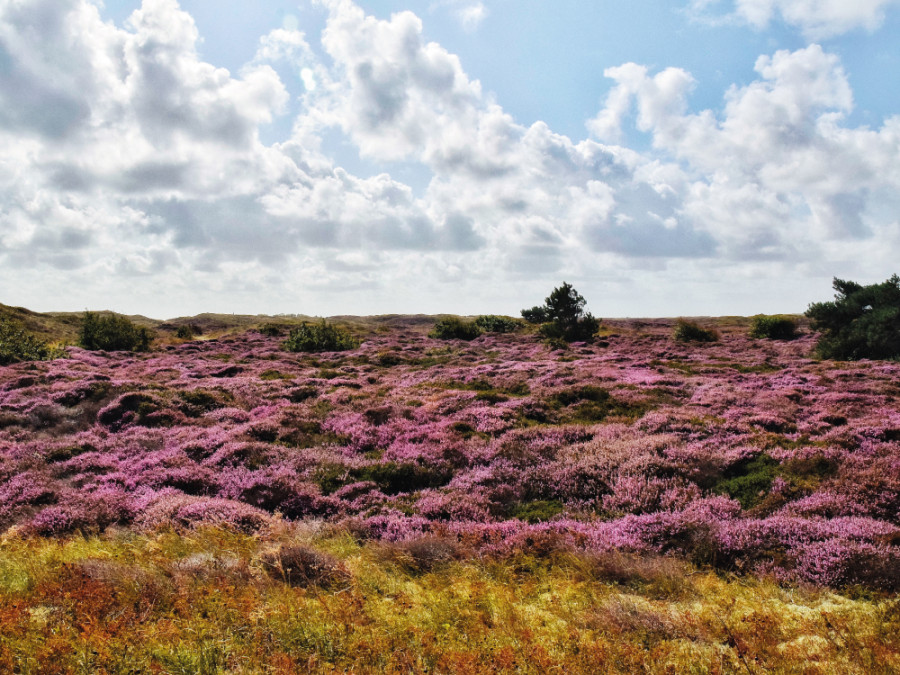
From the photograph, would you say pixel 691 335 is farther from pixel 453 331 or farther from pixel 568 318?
pixel 453 331

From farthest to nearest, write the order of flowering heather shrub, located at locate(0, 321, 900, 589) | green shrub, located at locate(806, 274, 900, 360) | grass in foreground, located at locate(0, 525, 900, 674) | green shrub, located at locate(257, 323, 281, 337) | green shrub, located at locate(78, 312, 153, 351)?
green shrub, located at locate(257, 323, 281, 337)
green shrub, located at locate(78, 312, 153, 351)
green shrub, located at locate(806, 274, 900, 360)
flowering heather shrub, located at locate(0, 321, 900, 589)
grass in foreground, located at locate(0, 525, 900, 674)

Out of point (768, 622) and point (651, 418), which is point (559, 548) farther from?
point (651, 418)

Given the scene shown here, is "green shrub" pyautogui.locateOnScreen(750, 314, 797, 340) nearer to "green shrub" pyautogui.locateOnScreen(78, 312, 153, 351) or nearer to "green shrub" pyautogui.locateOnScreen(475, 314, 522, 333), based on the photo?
"green shrub" pyautogui.locateOnScreen(475, 314, 522, 333)

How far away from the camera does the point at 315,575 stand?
6.34 m

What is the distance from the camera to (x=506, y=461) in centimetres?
1170

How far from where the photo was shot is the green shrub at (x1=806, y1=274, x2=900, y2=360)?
89.3ft

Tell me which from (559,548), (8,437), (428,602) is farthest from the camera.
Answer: (8,437)

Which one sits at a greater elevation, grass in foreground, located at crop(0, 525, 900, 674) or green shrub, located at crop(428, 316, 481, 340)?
green shrub, located at crop(428, 316, 481, 340)

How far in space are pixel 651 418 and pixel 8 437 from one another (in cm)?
1998

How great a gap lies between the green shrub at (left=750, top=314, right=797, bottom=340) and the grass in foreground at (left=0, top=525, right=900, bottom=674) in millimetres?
44715

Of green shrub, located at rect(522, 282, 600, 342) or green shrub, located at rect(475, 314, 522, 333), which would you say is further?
green shrub, located at rect(475, 314, 522, 333)

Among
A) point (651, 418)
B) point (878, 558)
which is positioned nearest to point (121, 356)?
point (651, 418)

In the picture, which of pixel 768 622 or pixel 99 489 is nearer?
pixel 768 622

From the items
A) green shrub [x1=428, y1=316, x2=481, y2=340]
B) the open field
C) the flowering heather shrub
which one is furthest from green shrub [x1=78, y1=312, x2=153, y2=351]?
green shrub [x1=428, y1=316, x2=481, y2=340]
